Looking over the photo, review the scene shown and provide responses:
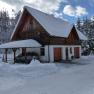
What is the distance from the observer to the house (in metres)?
27.1

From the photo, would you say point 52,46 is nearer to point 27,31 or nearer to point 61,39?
point 61,39

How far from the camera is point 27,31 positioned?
3006 centimetres

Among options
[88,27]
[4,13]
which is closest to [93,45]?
[88,27]

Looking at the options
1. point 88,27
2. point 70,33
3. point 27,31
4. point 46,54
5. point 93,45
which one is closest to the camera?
point 46,54

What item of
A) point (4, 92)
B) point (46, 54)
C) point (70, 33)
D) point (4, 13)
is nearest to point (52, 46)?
point (46, 54)

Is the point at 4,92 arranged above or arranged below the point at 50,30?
below

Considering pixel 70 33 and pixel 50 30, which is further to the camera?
pixel 70 33

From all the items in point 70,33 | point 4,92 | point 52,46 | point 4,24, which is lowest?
point 4,92

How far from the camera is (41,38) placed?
28156 mm

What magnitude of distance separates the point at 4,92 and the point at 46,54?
17.5 meters

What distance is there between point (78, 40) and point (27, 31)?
10.6 metres

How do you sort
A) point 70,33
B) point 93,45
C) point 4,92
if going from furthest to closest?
point 93,45 < point 70,33 < point 4,92

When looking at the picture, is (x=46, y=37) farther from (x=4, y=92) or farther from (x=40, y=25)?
(x=4, y=92)

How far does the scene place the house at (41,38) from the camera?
27.1m
